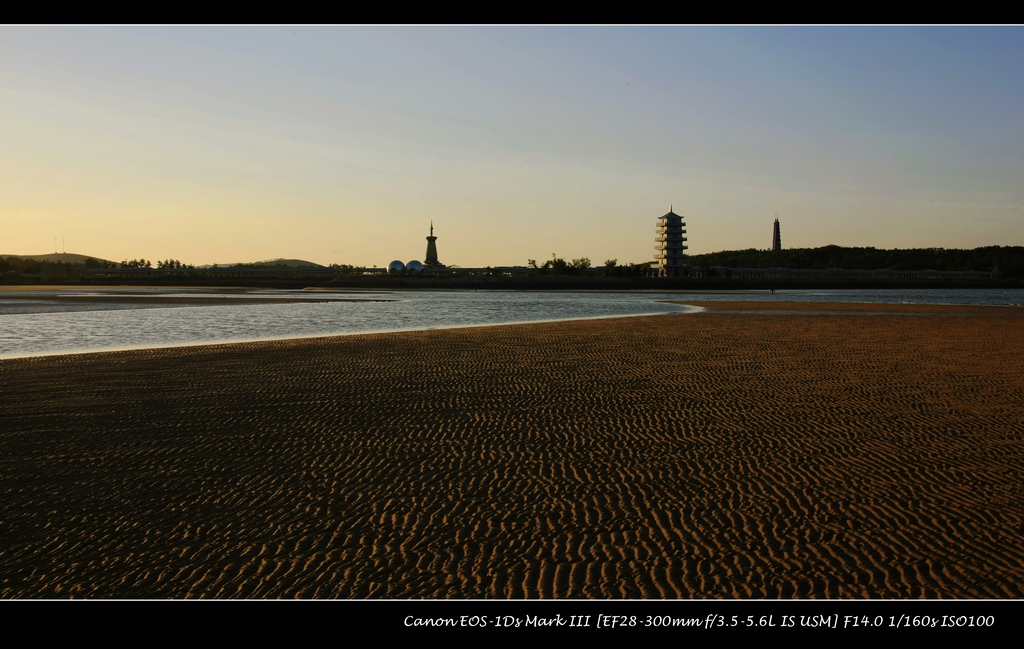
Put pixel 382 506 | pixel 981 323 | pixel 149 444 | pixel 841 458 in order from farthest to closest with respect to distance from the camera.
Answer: pixel 981 323 < pixel 149 444 < pixel 841 458 < pixel 382 506

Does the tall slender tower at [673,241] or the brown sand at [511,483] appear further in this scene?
the tall slender tower at [673,241]

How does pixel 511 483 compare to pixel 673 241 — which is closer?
pixel 511 483

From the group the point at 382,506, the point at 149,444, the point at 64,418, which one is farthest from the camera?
the point at 64,418

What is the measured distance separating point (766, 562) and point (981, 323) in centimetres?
3520

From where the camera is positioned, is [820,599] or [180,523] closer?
[820,599]

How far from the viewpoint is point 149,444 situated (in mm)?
10039

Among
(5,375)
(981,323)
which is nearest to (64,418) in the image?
(5,375)

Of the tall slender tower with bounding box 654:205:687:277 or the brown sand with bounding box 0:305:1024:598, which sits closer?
the brown sand with bounding box 0:305:1024:598

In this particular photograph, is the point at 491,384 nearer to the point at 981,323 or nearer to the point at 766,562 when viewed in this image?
the point at 766,562

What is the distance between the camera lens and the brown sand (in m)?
5.76

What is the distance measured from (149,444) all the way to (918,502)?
9.28 m

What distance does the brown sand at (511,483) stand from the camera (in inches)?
227

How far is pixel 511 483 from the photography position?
8.35 meters
